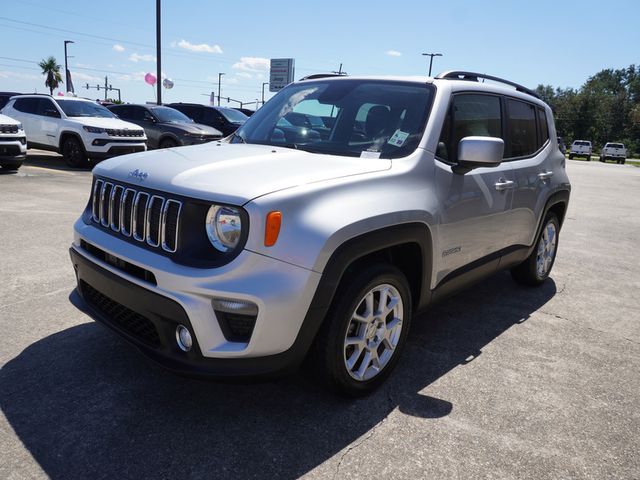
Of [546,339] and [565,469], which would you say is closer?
[565,469]

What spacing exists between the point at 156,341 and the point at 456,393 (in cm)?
173

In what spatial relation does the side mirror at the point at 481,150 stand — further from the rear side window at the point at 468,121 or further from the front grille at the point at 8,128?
the front grille at the point at 8,128

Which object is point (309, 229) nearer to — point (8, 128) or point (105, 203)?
point (105, 203)

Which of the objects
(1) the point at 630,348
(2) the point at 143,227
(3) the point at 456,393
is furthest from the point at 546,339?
(2) the point at 143,227

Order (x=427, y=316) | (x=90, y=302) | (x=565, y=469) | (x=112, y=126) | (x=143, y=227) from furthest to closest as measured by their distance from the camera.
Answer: (x=112, y=126) → (x=427, y=316) → (x=90, y=302) → (x=143, y=227) → (x=565, y=469)

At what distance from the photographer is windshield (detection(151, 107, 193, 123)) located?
14.6 metres

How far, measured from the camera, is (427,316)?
13.9 feet

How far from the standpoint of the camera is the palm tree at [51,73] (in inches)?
2894

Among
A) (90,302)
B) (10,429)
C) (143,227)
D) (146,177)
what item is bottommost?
(10,429)

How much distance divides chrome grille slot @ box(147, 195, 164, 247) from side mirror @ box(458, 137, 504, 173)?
5.85 feet

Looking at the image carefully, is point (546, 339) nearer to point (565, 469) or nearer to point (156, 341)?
point (565, 469)

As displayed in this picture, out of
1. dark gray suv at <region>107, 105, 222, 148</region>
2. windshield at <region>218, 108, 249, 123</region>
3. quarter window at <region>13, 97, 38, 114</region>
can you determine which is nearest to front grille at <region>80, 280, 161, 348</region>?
dark gray suv at <region>107, 105, 222, 148</region>

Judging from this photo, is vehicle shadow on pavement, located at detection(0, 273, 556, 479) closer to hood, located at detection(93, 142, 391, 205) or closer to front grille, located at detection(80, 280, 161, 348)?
front grille, located at detection(80, 280, 161, 348)

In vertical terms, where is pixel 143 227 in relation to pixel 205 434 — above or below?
above
